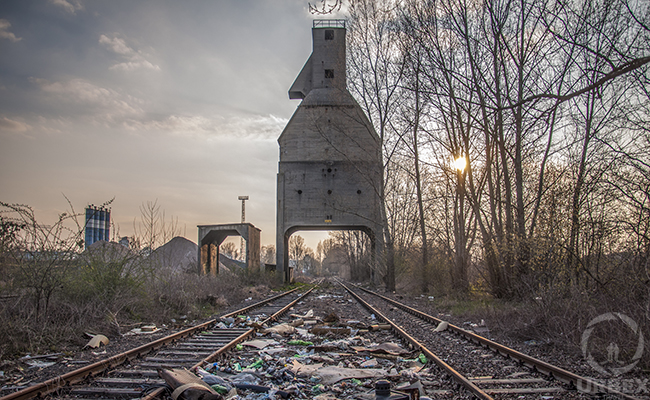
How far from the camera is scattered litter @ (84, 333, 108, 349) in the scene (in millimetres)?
6434

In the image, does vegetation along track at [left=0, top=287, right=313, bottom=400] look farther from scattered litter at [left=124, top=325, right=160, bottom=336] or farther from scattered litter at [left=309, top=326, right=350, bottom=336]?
scattered litter at [left=309, top=326, right=350, bottom=336]

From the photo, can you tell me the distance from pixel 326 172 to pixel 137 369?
23750 mm

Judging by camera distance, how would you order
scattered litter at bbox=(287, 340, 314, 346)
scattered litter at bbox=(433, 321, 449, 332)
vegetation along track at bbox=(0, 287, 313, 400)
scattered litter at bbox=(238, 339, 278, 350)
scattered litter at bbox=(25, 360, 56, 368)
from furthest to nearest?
scattered litter at bbox=(433, 321, 449, 332)
scattered litter at bbox=(287, 340, 314, 346)
scattered litter at bbox=(238, 339, 278, 350)
scattered litter at bbox=(25, 360, 56, 368)
vegetation along track at bbox=(0, 287, 313, 400)

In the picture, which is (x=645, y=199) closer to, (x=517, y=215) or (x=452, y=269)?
(x=517, y=215)

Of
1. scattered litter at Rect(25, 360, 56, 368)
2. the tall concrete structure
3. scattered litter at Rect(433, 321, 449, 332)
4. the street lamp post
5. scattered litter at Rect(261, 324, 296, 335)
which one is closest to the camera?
scattered litter at Rect(25, 360, 56, 368)

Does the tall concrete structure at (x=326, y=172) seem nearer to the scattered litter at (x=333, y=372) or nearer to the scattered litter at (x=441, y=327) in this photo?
the scattered litter at (x=441, y=327)

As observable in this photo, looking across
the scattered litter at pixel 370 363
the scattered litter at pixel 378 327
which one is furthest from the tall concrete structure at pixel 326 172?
the scattered litter at pixel 370 363

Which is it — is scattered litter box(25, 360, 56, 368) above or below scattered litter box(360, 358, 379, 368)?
above

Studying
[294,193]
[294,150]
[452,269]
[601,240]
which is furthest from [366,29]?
[601,240]

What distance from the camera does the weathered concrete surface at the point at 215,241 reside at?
2688 cm

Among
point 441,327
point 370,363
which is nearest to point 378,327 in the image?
point 441,327

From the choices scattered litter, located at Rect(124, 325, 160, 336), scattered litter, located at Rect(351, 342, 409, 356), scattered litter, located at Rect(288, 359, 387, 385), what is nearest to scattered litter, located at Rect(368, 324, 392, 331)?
scattered litter, located at Rect(351, 342, 409, 356)

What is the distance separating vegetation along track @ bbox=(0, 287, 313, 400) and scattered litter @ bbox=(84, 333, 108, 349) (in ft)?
3.50

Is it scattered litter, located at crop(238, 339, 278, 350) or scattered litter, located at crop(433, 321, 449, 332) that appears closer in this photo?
scattered litter, located at crop(238, 339, 278, 350)
